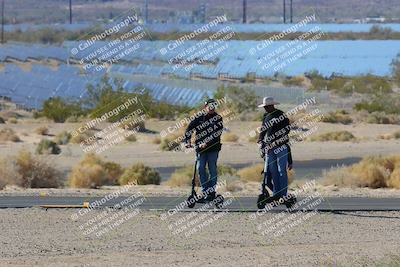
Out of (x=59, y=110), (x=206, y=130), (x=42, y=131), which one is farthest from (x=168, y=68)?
(x=206, y=130)

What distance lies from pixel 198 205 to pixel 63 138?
28.4m

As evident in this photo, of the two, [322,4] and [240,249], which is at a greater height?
[240,249]

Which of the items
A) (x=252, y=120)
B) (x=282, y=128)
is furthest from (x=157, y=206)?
(x=252, y=120)

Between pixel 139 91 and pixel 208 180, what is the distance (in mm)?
41934

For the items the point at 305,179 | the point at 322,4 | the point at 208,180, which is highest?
the point at 208,180

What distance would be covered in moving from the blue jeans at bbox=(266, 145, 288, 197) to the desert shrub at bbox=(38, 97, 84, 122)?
4038 centimetres

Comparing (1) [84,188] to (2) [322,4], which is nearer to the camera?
(1) [84,188]

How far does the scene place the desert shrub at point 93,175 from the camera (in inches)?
1238

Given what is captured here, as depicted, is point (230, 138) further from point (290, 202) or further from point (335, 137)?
point (290, 202)

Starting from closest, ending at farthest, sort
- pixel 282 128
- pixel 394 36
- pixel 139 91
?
pixel 282 128 → pixel 139 91 → pixel 394 36

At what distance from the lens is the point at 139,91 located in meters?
64.8

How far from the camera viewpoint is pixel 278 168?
72.6 feet

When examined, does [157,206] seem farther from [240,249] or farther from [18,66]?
[18,66]

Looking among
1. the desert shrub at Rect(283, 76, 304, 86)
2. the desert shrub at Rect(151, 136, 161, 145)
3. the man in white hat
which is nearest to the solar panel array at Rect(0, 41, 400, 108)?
the desert shrub at Rect(283, 76, 304, 86)
